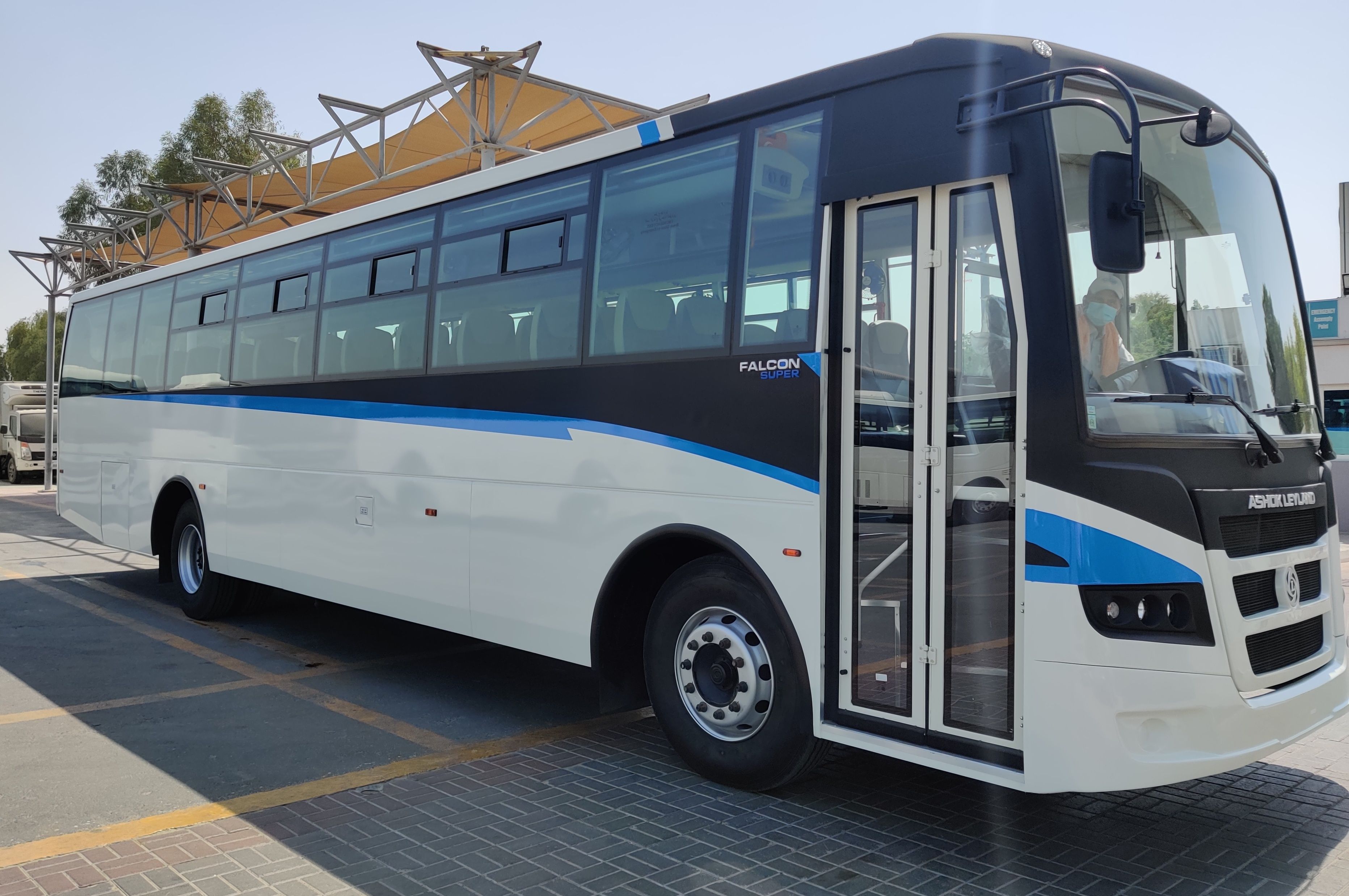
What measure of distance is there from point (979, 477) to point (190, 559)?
27.2ft

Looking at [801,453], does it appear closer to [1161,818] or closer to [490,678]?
[1161,818]

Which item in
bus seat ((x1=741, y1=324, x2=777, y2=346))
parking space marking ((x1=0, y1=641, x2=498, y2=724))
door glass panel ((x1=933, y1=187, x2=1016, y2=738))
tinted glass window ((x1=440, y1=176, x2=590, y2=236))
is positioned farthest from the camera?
parking space marking ((x1=0, y1=641, x2=498, y2=724))

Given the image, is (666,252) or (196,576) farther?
(196,576)

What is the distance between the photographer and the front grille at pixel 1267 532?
3.94m

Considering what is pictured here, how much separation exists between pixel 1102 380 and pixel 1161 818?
207 cm

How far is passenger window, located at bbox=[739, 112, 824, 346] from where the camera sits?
15.3ft

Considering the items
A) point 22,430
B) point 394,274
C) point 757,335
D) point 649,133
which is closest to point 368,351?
point 394,274

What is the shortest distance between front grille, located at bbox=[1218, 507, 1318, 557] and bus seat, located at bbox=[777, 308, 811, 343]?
1.76 meters

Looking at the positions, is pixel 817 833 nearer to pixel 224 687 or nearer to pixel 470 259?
pixel 470 259

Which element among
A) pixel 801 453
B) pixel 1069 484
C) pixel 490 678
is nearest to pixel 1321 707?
pixel 1069 484

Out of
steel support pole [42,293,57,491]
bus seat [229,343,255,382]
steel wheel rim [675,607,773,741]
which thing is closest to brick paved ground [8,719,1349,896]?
steel wheel rim [675,607,773,741]

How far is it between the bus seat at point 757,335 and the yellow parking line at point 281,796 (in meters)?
2.55

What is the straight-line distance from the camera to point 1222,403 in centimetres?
A: 411

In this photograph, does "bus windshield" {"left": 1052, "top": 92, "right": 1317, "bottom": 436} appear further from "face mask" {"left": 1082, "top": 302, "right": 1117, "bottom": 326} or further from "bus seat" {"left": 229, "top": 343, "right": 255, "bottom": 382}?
"bus seat" {"left": 229, "top": 343, "right": 255, "bottom": 382}
